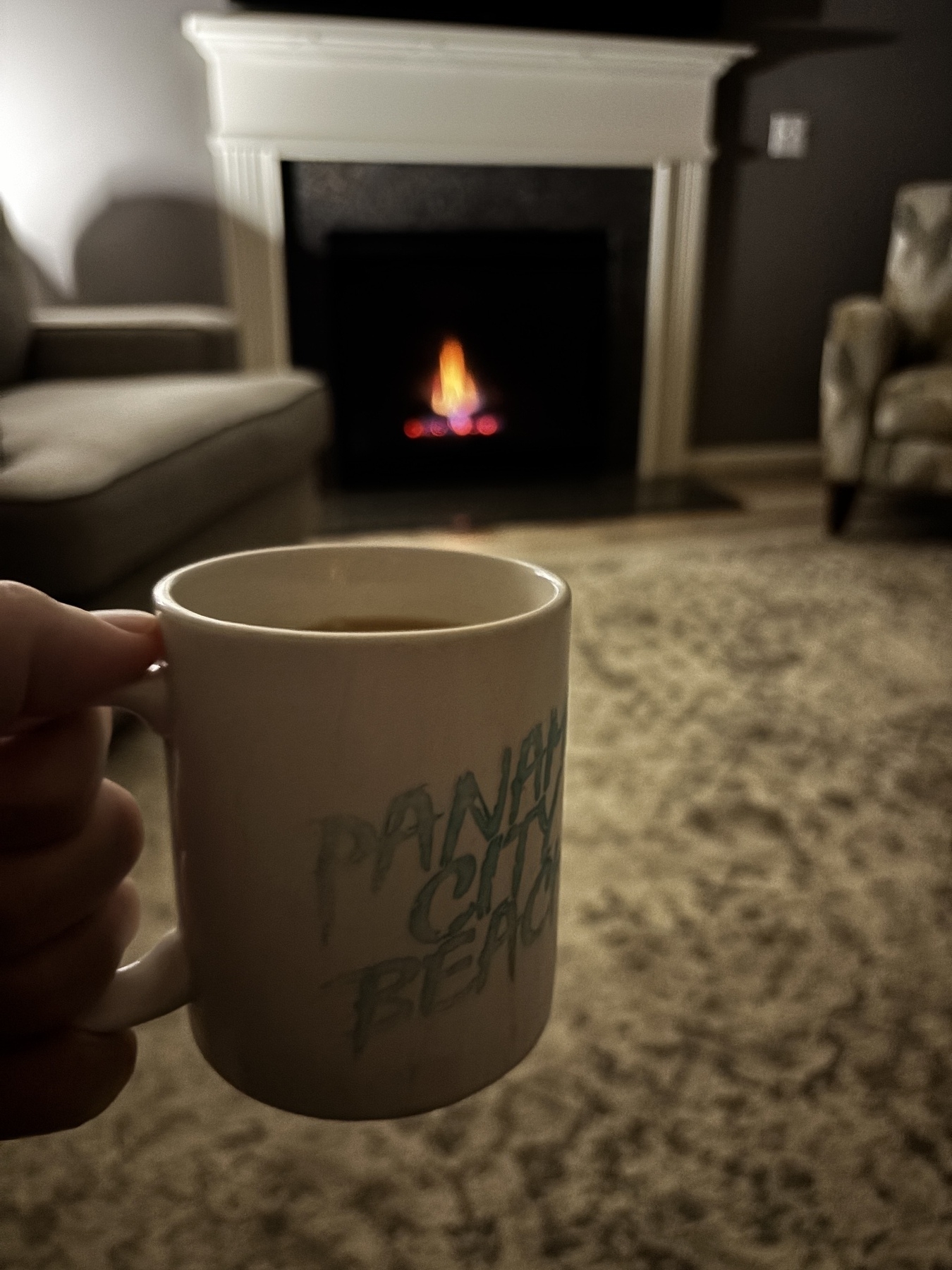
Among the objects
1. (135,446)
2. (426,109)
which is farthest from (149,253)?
(135,446)

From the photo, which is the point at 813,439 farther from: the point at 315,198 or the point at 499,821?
the point at 499,821

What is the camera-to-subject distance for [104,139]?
249 centimetres

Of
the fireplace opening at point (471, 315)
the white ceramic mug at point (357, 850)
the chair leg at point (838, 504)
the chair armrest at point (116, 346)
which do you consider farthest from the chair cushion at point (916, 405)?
the white ceramic mug at point (357, 850)

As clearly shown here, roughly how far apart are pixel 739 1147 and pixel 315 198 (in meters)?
2.62

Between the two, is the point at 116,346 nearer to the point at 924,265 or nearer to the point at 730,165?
the point at 924,265

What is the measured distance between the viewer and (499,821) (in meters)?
0.28

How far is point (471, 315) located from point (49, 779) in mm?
2777

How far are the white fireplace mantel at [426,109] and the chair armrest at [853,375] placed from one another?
2.75 ft

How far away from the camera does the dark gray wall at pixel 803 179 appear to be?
9.48 ft

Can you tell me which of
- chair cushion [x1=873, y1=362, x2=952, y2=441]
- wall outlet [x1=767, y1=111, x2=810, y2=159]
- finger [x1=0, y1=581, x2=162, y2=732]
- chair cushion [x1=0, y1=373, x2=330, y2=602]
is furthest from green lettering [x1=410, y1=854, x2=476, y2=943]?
wall outlet [x1=767, y1=111, x2=810, y2=159]

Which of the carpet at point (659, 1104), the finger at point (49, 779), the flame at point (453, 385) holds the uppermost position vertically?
the finger at point (49, 779)

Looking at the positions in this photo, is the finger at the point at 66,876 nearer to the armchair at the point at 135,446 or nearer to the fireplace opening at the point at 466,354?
the armchair at the point at 135,446

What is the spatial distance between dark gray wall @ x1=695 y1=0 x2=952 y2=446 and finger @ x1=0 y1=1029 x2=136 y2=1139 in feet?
10.2

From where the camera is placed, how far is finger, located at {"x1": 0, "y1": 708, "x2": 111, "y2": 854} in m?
0.29
